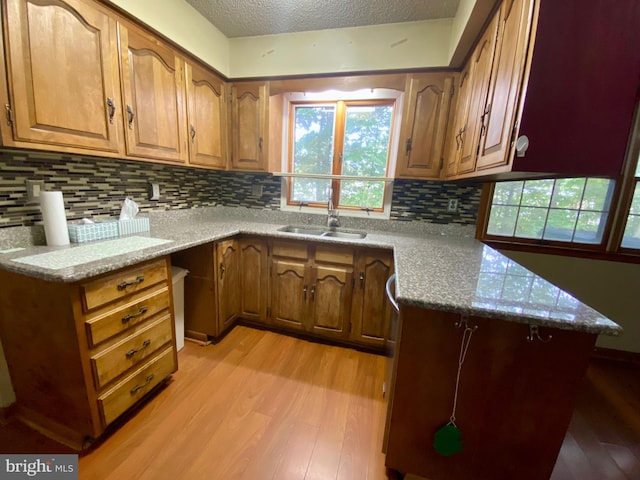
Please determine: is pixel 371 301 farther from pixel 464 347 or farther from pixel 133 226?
pixel 133 226

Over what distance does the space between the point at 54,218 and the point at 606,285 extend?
11.7ft

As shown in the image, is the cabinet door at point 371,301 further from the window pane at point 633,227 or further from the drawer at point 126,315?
the window pane at point 633,227

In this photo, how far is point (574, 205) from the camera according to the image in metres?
2.04

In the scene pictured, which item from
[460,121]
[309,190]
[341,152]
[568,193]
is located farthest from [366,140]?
[568,193]

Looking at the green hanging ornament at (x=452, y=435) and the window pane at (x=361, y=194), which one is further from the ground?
the window pane at (x=361, y=194)

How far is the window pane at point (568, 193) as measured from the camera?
79.4 inches

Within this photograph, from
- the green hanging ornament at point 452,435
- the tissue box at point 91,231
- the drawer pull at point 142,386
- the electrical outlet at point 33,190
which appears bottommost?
the drawer pull at point 142,386

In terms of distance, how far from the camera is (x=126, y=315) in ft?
4.01

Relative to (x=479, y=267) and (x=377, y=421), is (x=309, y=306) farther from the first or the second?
(x=479, y=267)

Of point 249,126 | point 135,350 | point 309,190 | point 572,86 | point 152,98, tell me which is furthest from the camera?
point 309,190

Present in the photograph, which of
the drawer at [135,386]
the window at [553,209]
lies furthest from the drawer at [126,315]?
the window at [553,209]

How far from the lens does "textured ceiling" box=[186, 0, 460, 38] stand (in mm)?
1691

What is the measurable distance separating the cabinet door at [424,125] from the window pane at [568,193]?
995 mm

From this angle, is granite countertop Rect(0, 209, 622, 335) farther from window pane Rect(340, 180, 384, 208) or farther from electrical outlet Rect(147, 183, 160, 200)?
window pane Rect(340, 180, 384, 208)
